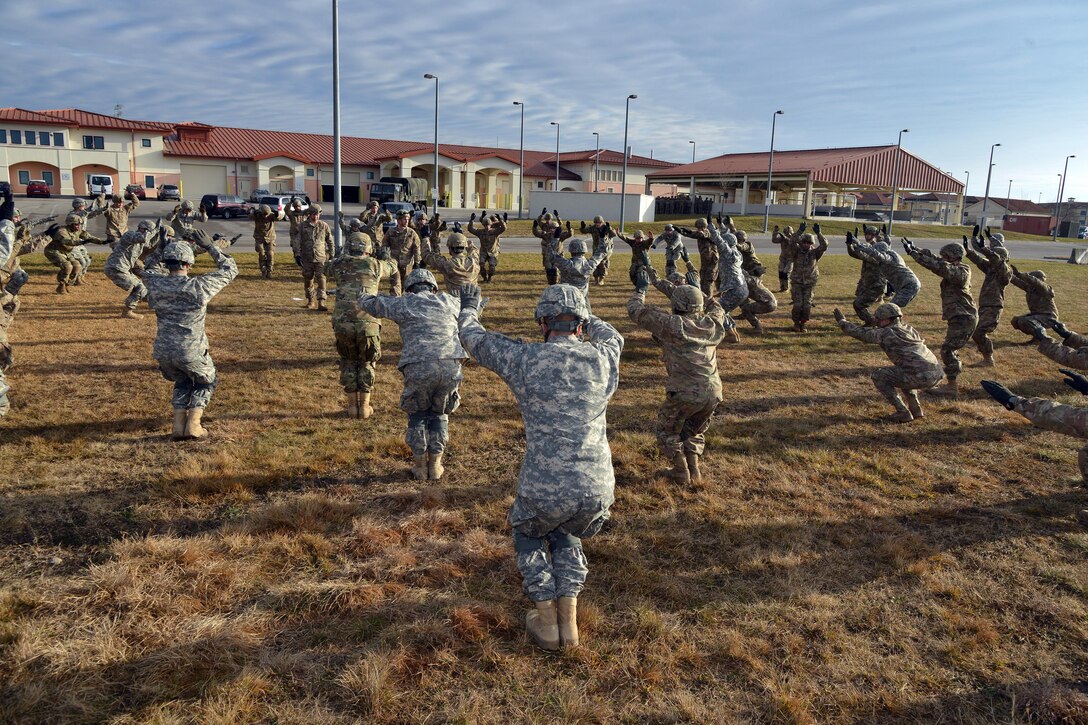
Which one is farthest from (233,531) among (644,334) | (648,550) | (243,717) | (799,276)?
(799,276)

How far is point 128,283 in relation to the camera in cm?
1289

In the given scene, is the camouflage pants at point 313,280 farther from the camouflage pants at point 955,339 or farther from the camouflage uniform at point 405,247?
the camouflage pants at point 955,339

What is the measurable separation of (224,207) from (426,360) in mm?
34675

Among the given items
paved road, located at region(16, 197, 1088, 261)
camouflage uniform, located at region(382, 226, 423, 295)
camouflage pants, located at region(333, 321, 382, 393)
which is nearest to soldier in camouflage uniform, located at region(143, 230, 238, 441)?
camouflage pants, located at region(333, 321, 382, 393)

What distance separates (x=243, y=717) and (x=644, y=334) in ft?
35.8

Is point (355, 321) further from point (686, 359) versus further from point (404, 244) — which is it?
point (404, 244)

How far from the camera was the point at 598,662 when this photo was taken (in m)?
4.04

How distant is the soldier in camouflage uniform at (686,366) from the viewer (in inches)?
246

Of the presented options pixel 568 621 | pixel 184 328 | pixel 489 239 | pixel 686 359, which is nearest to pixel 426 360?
pixel 686 359

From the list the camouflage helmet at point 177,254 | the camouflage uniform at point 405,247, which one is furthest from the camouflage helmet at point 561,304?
the camouflage uniform at point 405,247

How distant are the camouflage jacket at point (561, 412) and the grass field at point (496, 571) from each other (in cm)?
107

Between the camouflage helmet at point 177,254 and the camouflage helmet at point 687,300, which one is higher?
the camouflage helmet at point 177,254

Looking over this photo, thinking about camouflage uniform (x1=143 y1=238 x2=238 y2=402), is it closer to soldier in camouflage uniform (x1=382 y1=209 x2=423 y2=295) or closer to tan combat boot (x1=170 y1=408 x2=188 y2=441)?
tan combat boot (x1=170 y1=408 x2=188 y2=441)

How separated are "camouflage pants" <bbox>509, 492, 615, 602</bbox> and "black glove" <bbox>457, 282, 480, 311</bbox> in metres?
1.52
